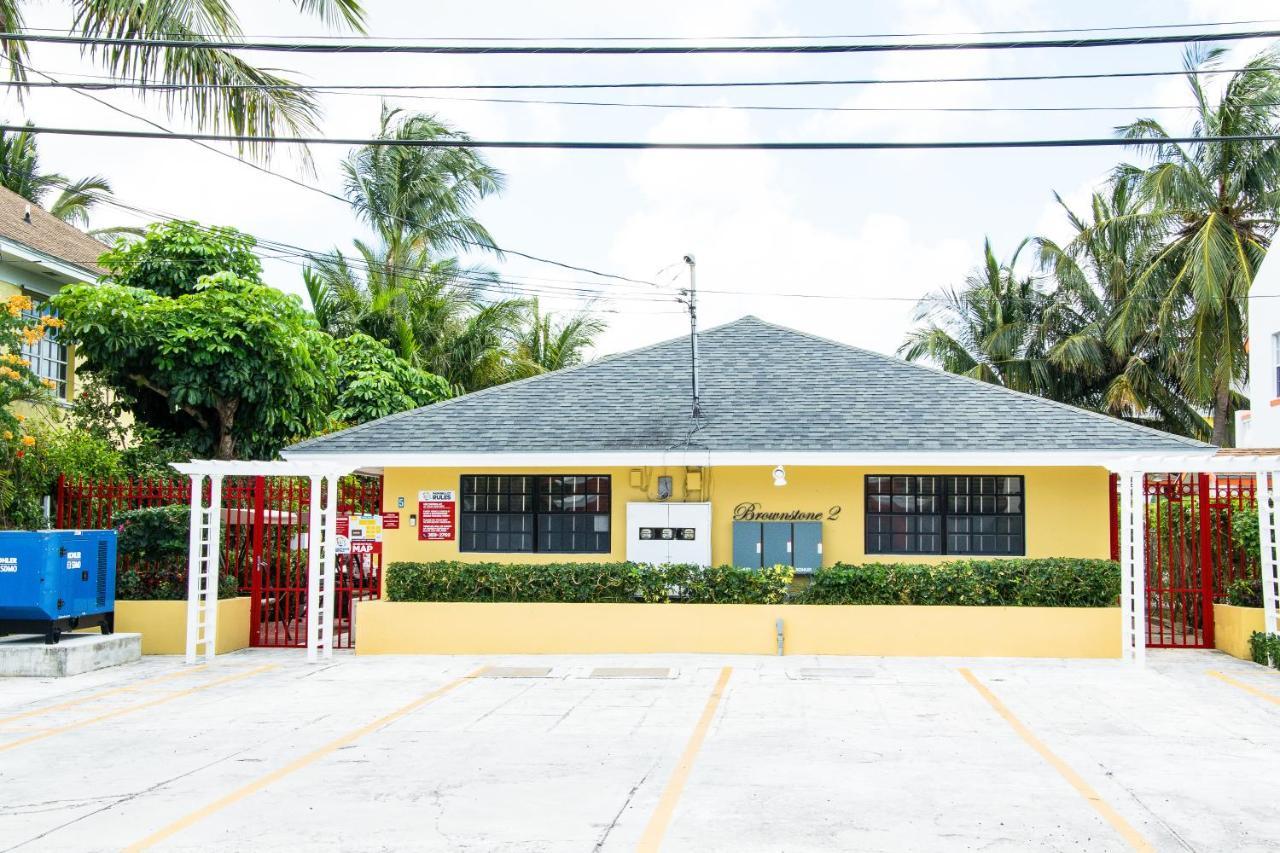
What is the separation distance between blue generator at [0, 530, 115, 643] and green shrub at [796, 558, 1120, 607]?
9.09 m

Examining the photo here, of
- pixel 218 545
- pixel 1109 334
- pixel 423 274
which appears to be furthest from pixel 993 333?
pixel 218 545

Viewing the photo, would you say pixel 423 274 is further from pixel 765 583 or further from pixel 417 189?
pixel 765 583

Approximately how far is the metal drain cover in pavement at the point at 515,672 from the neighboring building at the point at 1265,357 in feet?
53.4

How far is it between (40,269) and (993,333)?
27864 millimetres

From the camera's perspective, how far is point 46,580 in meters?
14.1

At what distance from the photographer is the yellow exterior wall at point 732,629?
15.2 m

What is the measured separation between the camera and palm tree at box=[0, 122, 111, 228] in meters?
34.5

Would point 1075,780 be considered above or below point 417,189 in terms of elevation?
below

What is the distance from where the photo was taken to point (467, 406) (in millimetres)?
18516

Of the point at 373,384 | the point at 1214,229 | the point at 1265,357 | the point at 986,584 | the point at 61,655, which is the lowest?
the point at 61,655

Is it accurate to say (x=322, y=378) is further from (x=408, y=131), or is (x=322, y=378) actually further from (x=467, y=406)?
(x=408, y=131)

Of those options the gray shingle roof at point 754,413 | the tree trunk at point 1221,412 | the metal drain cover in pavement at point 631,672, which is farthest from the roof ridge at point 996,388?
the tree trunk at point 1221,412

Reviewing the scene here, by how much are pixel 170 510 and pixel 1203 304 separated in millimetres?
24671

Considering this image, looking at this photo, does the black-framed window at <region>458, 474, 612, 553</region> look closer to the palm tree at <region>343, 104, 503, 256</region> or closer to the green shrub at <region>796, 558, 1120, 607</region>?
the green shrub at <region>796, 558, 1120, 607</region>
